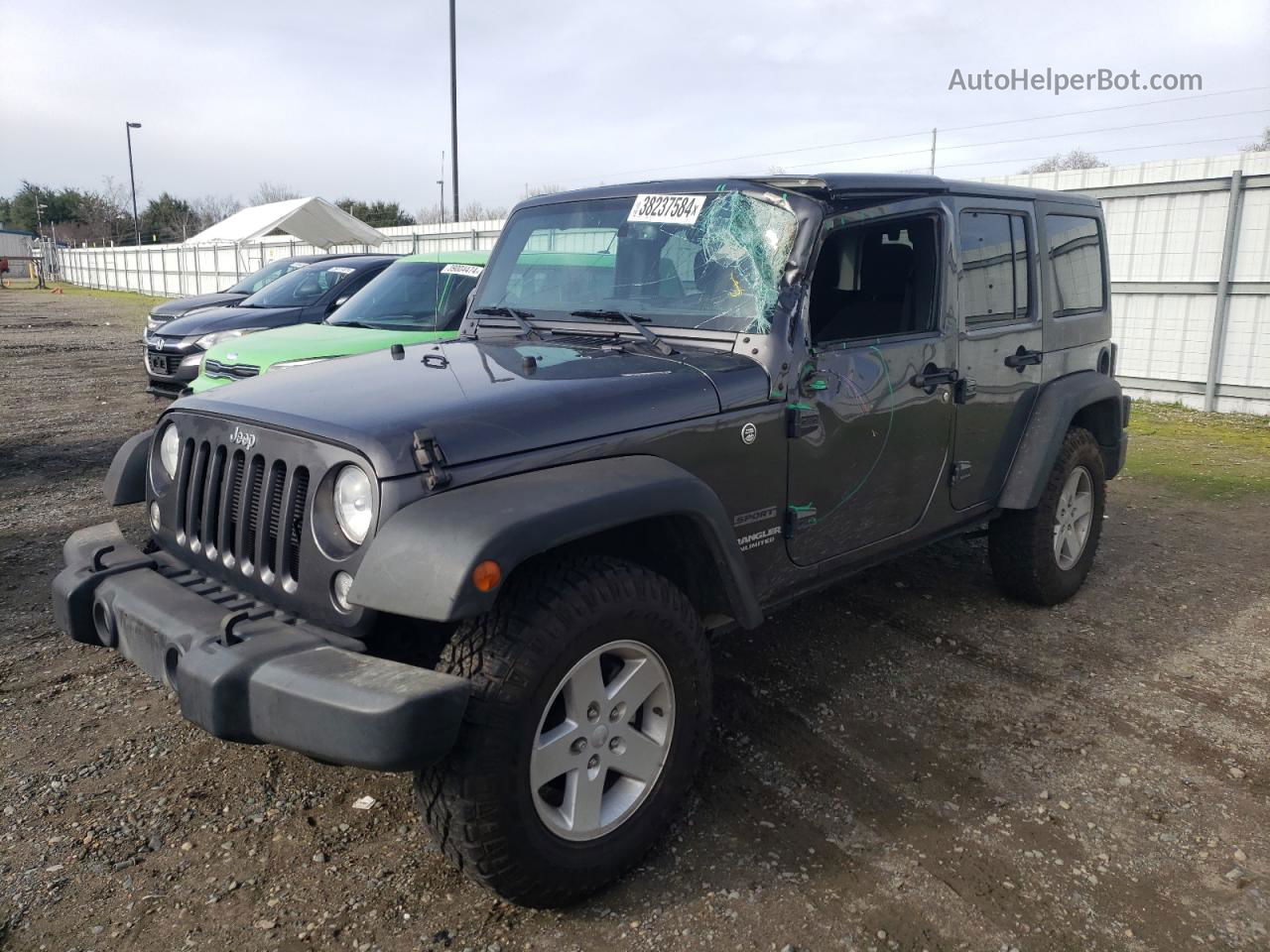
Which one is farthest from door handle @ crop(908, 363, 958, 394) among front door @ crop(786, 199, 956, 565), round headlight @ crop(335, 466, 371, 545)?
round headlight @ crop(335, 466, 371, 545)

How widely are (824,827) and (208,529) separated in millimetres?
2078

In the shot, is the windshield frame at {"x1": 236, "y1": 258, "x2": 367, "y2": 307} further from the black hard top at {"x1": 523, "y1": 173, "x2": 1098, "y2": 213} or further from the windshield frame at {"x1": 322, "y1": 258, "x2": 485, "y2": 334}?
the black hard top at {"x1": 523, "y1": 173, "x2": 1098, "y2": 213}

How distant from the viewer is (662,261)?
11.4 ft

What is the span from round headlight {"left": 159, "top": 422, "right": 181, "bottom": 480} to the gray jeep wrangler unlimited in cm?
1

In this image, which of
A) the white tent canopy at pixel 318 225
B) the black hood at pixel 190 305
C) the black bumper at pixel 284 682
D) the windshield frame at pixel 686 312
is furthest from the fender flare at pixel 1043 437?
the white tent canopy at pixel 318 225

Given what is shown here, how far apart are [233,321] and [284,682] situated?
8.29 meters

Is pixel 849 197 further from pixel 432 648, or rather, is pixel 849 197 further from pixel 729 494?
pixel 432 648

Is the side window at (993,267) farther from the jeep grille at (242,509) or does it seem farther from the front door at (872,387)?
the jeep grille at (242,509)

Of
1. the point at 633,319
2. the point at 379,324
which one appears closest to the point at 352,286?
the point at 379,324

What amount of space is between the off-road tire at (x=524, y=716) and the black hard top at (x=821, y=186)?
1.56 meters

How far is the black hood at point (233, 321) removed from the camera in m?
9.37

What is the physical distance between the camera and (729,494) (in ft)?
9.84

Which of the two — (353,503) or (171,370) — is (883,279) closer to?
(353,503)

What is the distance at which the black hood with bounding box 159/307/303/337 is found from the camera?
9.37 metres
